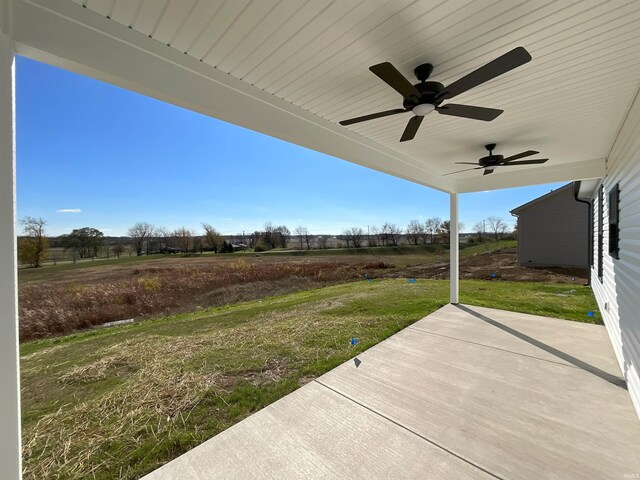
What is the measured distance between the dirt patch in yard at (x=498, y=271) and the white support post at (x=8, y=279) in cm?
887

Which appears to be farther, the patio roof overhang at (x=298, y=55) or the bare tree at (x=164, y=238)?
the bare tree at (x=164, y=238)

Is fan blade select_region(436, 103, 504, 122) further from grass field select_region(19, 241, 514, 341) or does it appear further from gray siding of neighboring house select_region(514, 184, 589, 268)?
gray siding of neighboring house select_region(514, 184, 589, 268)

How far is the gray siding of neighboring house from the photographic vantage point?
8.70 meters

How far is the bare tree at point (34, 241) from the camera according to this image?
3328 mm

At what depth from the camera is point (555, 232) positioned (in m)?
9.12

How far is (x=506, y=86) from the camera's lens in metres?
1.94

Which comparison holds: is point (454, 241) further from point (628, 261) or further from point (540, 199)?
point (540, 199)

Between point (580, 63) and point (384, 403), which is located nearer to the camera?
point (580, 63)

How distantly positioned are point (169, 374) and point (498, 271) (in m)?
10.3

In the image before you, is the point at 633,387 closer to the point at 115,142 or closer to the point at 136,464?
the point at 136,464

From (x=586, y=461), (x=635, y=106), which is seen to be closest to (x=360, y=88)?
(x=635, y=106)

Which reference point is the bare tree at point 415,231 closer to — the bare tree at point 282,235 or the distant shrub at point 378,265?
the distant shrub at point 378,265

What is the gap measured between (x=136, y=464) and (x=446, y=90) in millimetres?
2937

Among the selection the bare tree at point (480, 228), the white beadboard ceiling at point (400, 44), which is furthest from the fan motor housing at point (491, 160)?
the bare tree at point (480, 228)
